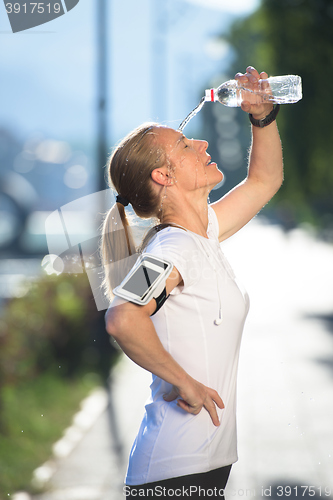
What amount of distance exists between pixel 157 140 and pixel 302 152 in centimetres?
1174

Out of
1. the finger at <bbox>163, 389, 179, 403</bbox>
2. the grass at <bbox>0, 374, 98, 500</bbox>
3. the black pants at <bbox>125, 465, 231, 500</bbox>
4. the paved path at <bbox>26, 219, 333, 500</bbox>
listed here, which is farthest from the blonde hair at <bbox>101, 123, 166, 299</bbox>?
the grass at <bbox>0, 374, 98, 500</bbox>

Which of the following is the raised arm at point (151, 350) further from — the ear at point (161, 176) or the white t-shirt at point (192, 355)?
the ear at point (161, 176)

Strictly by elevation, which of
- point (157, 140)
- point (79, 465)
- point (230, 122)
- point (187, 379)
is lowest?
point (79, 465)

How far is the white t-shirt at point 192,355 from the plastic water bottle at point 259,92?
0.65 meters

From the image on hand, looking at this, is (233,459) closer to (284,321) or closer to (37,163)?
(284,321)

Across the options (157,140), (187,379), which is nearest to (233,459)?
(187,379)

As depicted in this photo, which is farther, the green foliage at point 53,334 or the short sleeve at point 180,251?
the green foliage at point 53,334

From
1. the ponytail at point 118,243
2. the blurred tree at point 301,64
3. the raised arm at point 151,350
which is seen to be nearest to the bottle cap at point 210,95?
the ponytail at point 118,243

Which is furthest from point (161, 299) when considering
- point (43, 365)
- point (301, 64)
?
point (301, 64)

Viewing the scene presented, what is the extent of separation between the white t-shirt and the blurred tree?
9.73 m

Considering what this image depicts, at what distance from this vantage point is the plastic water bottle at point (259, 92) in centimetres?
230

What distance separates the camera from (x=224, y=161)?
10.2 ft

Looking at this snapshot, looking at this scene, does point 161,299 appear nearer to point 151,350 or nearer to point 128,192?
point 151,350

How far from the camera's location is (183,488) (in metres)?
1.88
